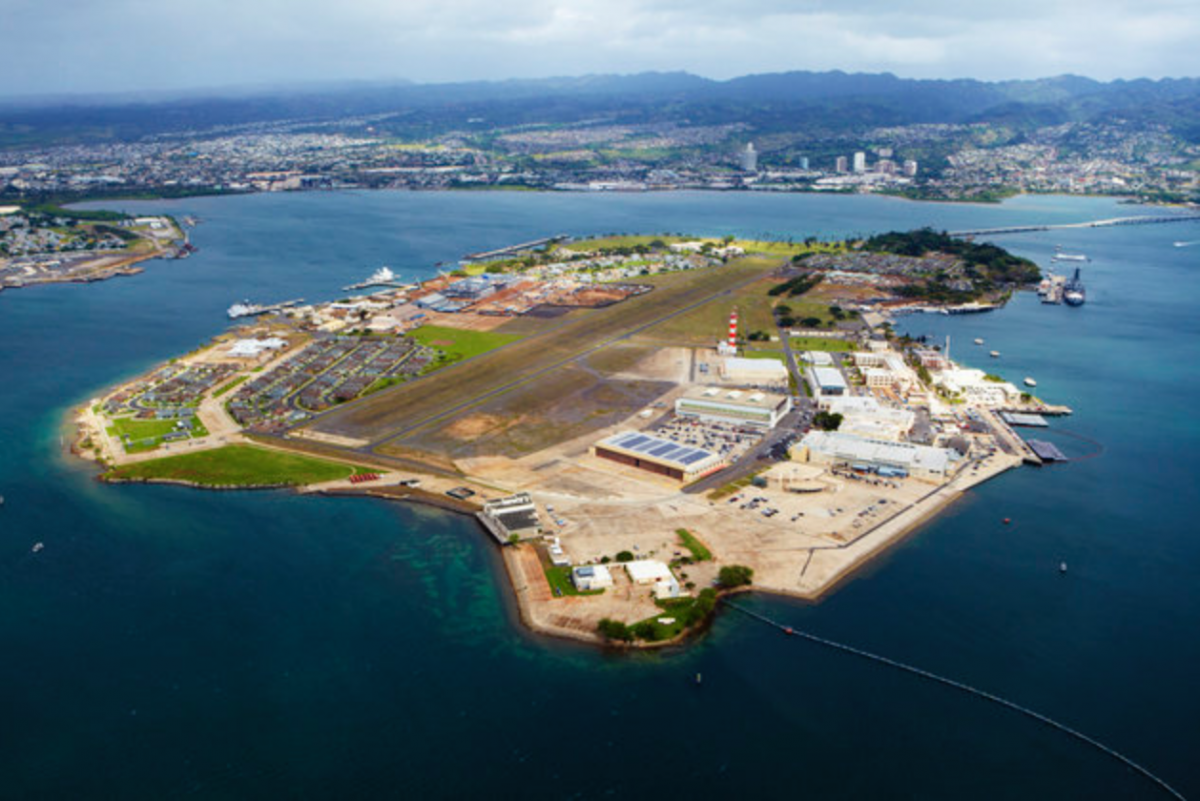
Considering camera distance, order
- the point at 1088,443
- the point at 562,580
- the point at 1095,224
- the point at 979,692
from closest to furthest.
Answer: the point at 979,692 → the point at 562,580 → the point at 1088,443 → the point at 1095,224

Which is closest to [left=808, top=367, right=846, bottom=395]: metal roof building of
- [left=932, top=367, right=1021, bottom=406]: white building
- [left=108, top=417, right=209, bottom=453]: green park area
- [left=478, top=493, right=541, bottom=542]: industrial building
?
[left=932, top=367, right=1021, bottom=406]: white building

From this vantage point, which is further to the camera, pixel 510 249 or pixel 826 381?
pixel 510 249

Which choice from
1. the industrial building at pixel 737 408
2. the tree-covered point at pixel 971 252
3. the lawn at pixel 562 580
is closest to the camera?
the lawn at pixel 562 580

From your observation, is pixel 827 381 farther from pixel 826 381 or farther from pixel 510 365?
pixel 510 365

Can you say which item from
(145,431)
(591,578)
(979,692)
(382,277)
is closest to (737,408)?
(591,578)

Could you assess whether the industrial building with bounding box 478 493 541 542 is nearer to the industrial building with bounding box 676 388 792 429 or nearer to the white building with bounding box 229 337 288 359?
the industrial building with bounding box 676 388 792 429

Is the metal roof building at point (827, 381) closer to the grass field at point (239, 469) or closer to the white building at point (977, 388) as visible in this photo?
the white building at point (977, 388)

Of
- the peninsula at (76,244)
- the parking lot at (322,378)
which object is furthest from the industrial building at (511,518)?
the peninsula at (76,244)
